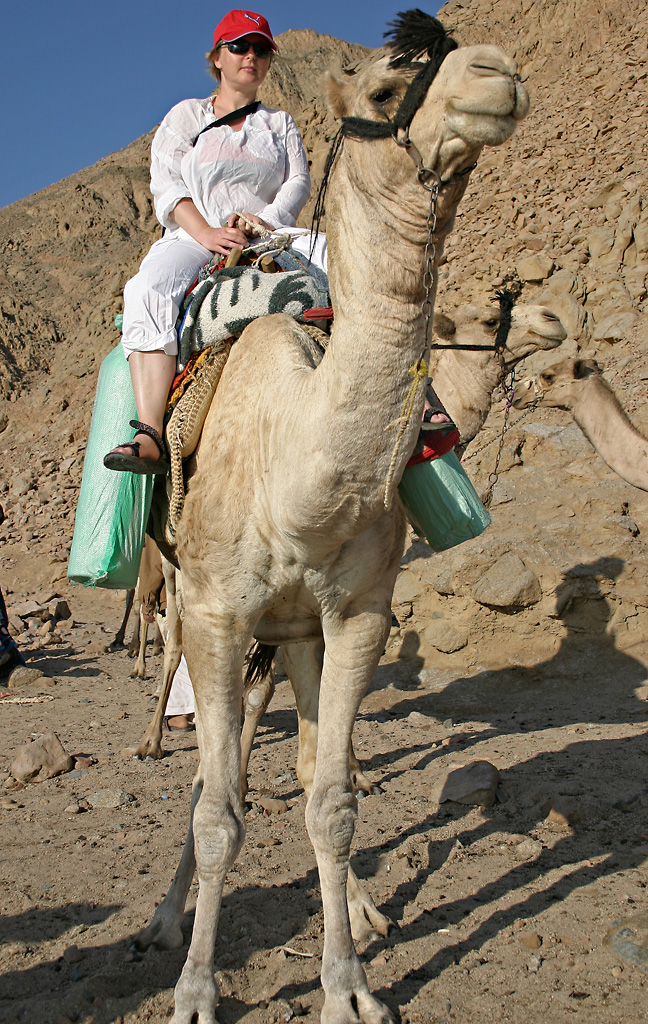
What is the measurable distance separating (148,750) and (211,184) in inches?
159

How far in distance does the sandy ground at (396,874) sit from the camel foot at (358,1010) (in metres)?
0.09

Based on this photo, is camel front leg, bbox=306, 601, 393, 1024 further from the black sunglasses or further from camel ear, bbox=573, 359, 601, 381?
the black sunglasses

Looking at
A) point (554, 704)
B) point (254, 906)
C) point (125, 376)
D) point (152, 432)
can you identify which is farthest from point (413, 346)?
point (554, 704)

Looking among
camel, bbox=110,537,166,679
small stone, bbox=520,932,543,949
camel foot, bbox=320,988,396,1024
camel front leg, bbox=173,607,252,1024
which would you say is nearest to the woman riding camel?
camel front leg, bbox=173,607,252,1024

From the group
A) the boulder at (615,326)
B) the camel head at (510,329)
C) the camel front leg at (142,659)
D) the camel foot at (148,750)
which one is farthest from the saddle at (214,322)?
the boulder at (615,326)

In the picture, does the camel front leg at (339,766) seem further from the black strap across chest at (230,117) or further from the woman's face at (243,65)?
the woman's face at (243,65)

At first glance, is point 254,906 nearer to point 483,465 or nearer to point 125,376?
point 125,376

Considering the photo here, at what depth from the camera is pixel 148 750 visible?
6.03 metres

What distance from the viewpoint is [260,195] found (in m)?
4.14

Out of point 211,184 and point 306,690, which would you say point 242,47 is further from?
point 306,690

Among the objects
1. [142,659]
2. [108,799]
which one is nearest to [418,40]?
[108,799]

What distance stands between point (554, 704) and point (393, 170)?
228 inches

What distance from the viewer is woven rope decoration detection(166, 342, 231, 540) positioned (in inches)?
126

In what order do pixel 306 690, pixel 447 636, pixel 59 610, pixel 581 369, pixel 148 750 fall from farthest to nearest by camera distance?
1. pixel 59 610
2. pixel 447 636
3. pixel 148 750
4. pixel 306 690
5. pixel 581 369
